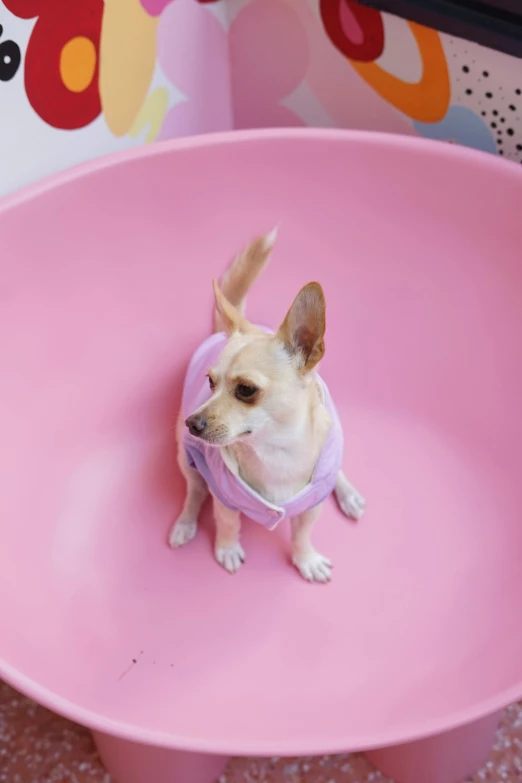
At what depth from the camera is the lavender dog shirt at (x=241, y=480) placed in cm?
108

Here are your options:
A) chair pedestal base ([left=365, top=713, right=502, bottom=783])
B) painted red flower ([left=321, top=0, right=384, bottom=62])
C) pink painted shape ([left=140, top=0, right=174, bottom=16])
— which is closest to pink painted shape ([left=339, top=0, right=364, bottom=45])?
painted red flower ([left=321, top=0, right=384, bottom=62])

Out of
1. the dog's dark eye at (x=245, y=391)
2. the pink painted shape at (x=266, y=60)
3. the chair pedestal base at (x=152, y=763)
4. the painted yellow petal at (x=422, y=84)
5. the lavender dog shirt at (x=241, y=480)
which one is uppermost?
the painted yellow petal at (x=422, y=84)

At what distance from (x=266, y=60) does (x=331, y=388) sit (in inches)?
26.0

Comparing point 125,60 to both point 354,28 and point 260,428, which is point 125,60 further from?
point 260,428

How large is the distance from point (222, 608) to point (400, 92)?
0.95 meters

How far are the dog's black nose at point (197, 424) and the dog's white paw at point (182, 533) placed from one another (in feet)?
1.40

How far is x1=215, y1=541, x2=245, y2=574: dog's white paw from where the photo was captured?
1293 millimetres

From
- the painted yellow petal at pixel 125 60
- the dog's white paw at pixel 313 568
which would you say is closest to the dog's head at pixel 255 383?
the dog's white paw at pixel 313 568

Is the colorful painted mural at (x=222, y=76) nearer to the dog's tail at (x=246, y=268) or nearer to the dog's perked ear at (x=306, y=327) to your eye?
the dog's tail at (x=246, y=268)

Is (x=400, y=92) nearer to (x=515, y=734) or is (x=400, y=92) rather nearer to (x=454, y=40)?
(x=454, y=40)

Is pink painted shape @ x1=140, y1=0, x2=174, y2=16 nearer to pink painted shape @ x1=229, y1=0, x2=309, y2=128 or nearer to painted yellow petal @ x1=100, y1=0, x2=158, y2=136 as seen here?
painted yellow petal @ x1=100, y1=0, x2=158, y2=136

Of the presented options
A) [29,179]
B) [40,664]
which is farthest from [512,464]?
[29,179]

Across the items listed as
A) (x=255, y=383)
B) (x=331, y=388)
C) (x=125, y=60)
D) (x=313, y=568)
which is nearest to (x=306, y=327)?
(x=255, y=383)

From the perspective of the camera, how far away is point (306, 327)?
34.9 inches
